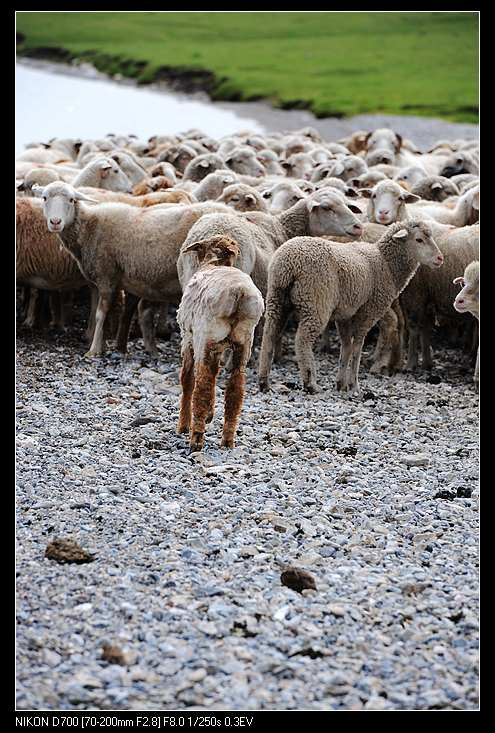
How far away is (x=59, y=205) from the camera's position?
994 cm

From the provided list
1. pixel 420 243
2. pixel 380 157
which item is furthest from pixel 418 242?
pixel 380 157

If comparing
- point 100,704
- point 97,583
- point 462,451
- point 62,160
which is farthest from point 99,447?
point 62,160

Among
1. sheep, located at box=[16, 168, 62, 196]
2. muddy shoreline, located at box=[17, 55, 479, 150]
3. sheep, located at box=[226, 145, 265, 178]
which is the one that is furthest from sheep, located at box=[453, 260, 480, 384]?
muddy shoreline, located at box=[17, 55, 479, 150]

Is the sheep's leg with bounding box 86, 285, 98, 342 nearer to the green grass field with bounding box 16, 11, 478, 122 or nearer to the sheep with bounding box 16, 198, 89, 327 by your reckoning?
the sheep with bounding box 16, 198, 89, 327

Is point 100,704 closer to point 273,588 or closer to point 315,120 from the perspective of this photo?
point 273,588

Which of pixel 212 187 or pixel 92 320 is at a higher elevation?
pixel 212 187

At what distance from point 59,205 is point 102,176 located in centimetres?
256

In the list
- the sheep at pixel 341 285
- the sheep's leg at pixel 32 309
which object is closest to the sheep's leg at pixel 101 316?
the sheep's leg at pixel 32 309

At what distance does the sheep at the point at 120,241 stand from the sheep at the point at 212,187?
117 centimetres

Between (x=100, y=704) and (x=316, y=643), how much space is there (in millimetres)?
1080

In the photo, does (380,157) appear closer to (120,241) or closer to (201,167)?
(201,167)

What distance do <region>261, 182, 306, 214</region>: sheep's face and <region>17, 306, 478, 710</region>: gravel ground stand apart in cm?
259

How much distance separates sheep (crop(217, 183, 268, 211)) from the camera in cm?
1058

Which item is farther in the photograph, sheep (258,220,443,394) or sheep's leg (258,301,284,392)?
sheep's leg (258,301,284,392)
